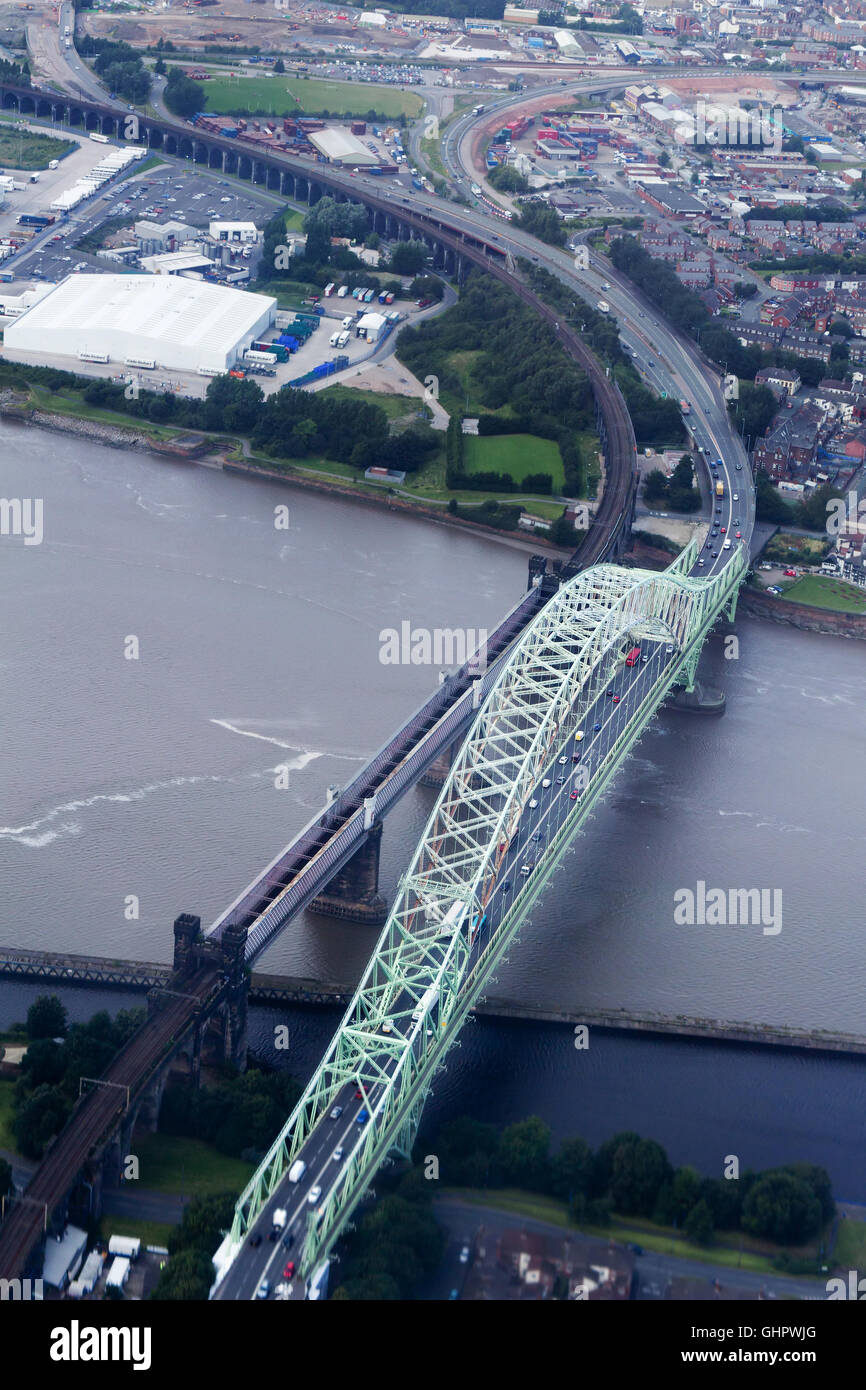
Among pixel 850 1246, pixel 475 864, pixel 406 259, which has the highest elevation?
pixel 406 259

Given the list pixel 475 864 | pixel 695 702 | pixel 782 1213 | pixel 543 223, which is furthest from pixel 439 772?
pixel 543 223

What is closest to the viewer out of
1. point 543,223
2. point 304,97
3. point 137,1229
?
point 137,1229

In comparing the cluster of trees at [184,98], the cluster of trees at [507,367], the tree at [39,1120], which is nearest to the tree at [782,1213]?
the tree at [39,1120]

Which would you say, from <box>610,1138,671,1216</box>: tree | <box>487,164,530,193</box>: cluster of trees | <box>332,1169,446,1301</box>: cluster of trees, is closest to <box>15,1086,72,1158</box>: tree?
<box>332,1169,446,1301</box>: cluster of trees

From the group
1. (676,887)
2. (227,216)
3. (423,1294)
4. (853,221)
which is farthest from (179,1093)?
(853,221)

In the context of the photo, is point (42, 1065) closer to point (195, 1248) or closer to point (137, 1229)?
point (137, 1229)

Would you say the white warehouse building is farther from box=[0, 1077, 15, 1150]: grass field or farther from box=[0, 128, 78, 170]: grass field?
box=[0, 1077, 15, 1150]: grass field

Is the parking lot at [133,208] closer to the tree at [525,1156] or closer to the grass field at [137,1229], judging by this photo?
the tree at [525,1156]
